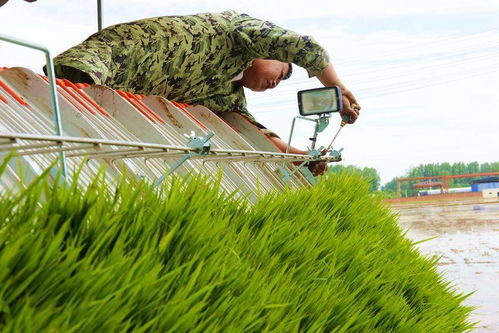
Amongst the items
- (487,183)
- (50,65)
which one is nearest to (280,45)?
(50,65)

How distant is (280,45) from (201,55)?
1.63ft

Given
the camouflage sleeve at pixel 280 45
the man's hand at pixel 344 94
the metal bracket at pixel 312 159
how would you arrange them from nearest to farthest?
the metal bracket at pixel 312 159 < the camouflage sleeve at pixel 280 45 < the man's hand at pixel 344 94

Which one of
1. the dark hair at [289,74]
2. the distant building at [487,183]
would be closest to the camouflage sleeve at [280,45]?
the dark hair at [289,74]

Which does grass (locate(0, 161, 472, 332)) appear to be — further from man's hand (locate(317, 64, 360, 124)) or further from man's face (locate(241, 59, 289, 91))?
man's face (locate(241, 59, 289, 91))

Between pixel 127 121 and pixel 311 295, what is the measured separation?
1.58 meters

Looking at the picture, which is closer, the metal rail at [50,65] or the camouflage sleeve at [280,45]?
the metal rail at [50,65]

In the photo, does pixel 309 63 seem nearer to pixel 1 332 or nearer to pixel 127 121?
pixel 127 121

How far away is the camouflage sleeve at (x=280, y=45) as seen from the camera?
176 inches

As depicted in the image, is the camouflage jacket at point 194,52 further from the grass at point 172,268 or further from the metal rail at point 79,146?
the grass at point 172,268

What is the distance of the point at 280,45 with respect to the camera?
4480 mm

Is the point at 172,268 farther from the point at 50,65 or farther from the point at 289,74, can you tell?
the point at 289,74

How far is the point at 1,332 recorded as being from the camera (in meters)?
0.95

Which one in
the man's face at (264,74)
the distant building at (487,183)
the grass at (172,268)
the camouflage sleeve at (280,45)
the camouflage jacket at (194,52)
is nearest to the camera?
the grass at (172,268)

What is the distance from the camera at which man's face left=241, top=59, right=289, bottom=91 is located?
16.5 feet
